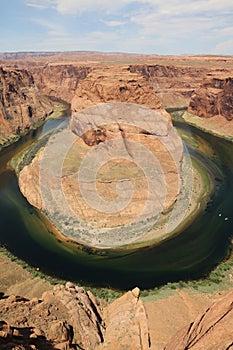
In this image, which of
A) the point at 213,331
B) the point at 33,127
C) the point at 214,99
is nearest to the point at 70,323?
the point at 213,331

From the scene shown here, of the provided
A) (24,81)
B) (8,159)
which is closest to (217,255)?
(8,159)

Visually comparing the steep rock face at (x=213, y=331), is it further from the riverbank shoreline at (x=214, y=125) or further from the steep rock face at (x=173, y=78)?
the steep rock face at (x=173, y=78)

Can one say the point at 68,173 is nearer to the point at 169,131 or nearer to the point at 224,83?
the point at 169,131

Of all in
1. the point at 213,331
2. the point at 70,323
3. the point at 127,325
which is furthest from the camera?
the point at 127,325

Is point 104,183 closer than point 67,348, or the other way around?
point 67,348

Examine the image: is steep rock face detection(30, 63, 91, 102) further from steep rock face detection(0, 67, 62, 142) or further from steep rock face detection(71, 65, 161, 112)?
steep rock face detection(71, 65, 161, 112)

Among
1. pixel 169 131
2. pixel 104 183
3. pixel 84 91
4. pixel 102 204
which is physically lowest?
pixel 102 204

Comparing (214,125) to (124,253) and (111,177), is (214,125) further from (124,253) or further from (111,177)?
(124,253)
